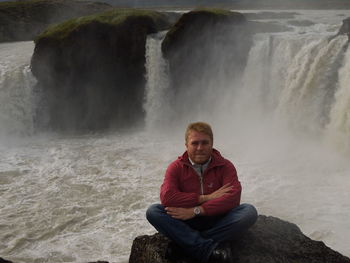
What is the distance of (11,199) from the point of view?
35.7 feet

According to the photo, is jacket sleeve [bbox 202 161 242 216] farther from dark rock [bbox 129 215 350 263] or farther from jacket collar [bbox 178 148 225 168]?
dark rock [bbox 129 215 350 263]

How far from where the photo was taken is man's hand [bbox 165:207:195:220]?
466 cm

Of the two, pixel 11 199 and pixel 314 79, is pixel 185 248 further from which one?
pixel 314 79

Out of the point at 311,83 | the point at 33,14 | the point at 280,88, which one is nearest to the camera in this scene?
the point at 311,83

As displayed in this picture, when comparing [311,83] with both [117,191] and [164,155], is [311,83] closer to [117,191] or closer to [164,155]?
[164,155]

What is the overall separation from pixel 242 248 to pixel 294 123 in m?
11.6

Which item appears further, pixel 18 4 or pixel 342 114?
pixel 18 4

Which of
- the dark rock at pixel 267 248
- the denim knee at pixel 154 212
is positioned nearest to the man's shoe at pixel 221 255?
the dark rock at pixel 267 248

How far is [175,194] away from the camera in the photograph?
15.4 feet

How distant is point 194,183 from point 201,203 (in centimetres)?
24

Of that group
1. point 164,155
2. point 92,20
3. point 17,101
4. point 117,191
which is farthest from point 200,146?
point 17,101

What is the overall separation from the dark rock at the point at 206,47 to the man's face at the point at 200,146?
44.1ft

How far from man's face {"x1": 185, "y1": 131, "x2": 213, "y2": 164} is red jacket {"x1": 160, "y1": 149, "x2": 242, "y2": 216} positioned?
14 centimetres

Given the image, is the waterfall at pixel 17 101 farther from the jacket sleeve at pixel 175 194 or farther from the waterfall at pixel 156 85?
the jacket sleeve at pixel 175 194
